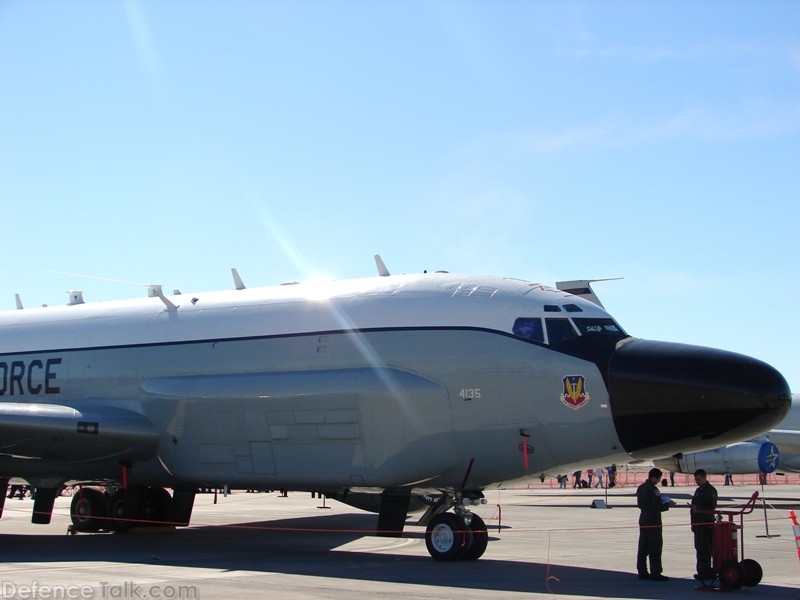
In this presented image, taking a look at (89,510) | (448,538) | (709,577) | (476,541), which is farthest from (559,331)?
(89,510)

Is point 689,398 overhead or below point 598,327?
below

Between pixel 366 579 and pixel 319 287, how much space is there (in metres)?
6.68

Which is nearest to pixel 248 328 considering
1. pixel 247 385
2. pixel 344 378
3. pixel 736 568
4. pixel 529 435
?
pixel 247 385

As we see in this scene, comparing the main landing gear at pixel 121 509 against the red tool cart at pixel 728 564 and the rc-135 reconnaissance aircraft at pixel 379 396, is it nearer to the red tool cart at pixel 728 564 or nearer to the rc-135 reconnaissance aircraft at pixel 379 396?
the rc-135 reconnaissance aircraft at pixel 379 396

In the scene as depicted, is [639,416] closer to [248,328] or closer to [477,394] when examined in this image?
[477,394]

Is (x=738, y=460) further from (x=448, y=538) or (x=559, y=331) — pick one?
(x=448, y=538)

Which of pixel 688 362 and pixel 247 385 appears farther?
pixel 247 385

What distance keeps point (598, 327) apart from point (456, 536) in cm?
399

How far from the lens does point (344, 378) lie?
17.6 metres

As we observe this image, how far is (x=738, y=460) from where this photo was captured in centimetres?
3666

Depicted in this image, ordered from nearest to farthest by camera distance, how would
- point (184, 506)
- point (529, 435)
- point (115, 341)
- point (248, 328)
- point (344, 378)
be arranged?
1. point (529, 435)
2. point (344, 378)
3. point (248, 328)
4. point (115, 341)
5. point (184, 506)

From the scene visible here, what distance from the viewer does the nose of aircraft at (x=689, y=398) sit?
14945 mm

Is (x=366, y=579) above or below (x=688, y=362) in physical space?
below

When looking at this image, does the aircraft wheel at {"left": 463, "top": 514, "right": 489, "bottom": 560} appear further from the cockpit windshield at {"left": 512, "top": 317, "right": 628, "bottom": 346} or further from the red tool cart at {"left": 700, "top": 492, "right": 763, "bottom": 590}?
the red tool cart at {"left": 700, "top": 492, "right": 763, "bottom": 590}
